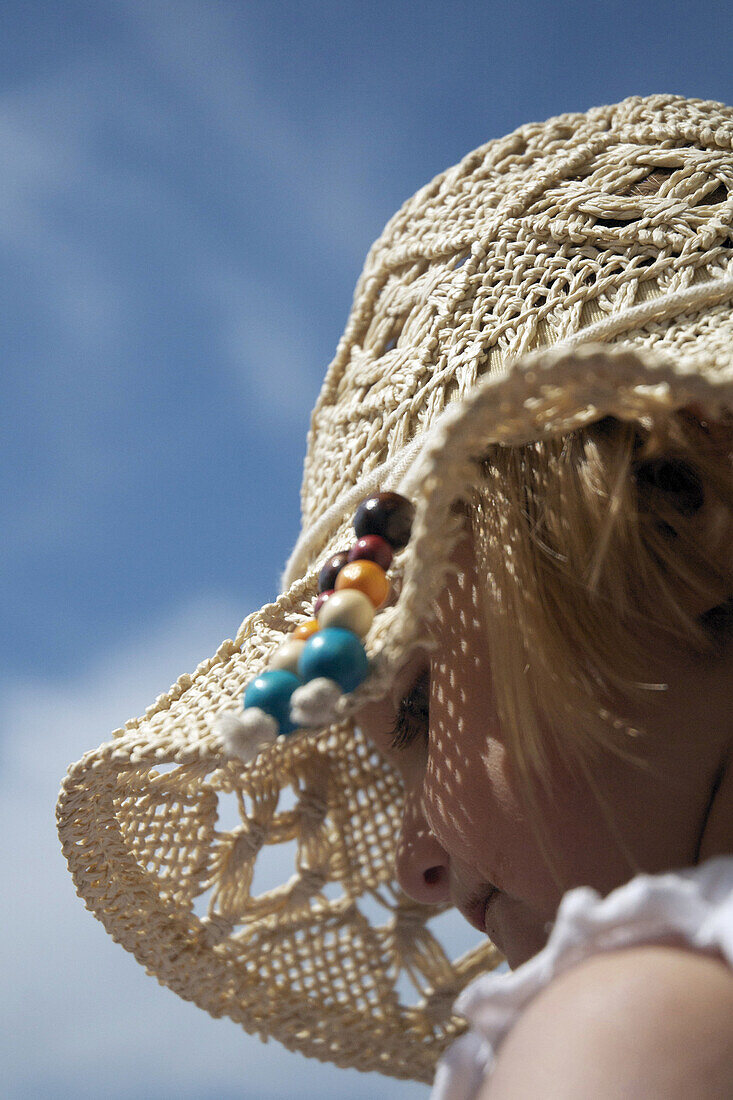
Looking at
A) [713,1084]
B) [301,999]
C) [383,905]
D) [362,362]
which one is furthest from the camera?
[383,905]

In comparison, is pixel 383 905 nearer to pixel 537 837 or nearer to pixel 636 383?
pixel 537 837

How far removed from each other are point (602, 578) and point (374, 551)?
184 mm

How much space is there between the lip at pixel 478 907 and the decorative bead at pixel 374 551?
16.2 inches

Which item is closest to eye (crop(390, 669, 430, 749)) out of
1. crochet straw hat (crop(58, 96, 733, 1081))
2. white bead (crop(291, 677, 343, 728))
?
crochet straw hat (crop(58, 96, 733, 1081))

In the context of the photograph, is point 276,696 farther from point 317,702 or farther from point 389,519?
point 389,519

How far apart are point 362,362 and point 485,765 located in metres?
0.45

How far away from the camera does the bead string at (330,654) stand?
56 centimetres

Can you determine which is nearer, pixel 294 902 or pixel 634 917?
pixel 634 917

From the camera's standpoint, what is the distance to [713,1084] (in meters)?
0.42

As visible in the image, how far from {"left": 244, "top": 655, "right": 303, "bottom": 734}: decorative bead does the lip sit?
402mm

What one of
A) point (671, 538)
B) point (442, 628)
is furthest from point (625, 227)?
point (442, 628)

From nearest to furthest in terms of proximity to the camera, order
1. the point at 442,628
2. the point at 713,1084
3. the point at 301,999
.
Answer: the point at 713,1084 < the point at 442,628 < the point at 301,999

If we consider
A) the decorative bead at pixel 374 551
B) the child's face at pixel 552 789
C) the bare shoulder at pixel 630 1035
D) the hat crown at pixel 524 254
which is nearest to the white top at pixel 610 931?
the bare shoulder at pixel 630 1035

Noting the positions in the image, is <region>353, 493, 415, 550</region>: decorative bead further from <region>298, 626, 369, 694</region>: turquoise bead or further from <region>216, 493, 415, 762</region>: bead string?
<region>298, 626, 369, 694</region>: turquoise bead
